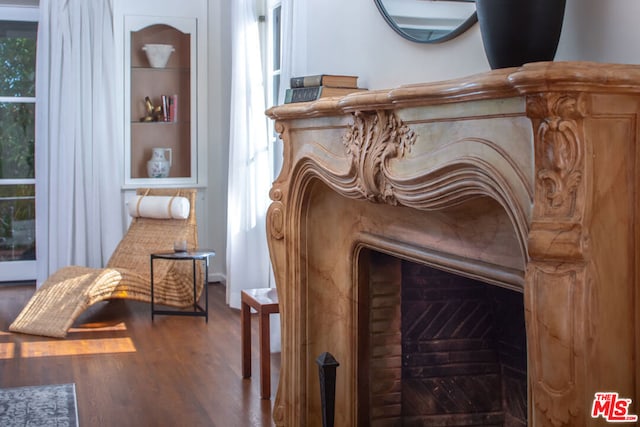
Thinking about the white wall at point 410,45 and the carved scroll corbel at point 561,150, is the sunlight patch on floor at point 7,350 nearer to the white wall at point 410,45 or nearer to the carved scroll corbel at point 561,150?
the white wall at point 410,45

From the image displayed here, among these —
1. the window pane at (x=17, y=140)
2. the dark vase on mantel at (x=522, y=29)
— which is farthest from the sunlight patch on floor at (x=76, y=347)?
the dark vase on mantel at (x=522, y=29)

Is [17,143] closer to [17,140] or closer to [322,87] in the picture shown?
[17,140]

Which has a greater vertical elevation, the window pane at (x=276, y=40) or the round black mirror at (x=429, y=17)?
the window pane at (x=276, y=40)

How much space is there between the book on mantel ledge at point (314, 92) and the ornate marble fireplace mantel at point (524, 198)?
29cm

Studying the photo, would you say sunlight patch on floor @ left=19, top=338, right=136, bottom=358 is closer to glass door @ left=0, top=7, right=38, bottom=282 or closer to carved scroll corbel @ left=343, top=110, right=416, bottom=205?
glass door @ left=0, top=7, right=38, bottom=282

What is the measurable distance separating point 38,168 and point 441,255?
456 cm

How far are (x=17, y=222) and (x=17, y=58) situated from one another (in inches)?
50.7

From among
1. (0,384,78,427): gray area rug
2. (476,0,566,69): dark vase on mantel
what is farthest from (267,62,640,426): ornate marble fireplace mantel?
(0,384,78,427): gray area rug

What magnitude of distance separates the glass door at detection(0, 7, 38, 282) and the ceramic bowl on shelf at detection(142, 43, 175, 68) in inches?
37.0

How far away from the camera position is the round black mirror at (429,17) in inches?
98.3

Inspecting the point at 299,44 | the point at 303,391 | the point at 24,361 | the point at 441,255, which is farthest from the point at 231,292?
the point at 441,255

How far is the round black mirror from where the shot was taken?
2.50 metres

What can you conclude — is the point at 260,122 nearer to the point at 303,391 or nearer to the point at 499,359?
the point at 303,391

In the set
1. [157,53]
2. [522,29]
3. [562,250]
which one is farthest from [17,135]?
[562,250]
